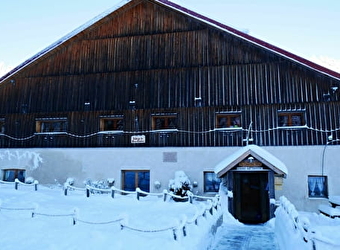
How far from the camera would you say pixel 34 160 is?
17.7m

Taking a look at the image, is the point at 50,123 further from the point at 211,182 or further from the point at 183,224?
the point at 183,224

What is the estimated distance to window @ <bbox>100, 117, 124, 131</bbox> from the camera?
1695cm

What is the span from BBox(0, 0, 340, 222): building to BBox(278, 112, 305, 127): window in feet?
0.15

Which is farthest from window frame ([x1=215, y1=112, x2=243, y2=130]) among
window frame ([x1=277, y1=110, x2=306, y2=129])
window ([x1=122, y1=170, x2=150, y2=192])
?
window ([x1=122, y1=170, x2=150, y2=192])

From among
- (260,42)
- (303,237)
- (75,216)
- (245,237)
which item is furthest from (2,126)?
(303,237)

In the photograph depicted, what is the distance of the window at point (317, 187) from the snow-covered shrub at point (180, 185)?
17.6ft

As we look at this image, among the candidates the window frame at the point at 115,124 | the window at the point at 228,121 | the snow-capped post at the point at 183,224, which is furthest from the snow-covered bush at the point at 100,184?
the snow-capped post at the point at 183,224

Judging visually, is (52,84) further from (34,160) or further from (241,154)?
(241,154)

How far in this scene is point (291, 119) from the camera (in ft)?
49.1

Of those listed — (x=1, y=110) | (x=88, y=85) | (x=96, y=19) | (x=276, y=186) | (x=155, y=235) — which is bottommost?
(x=155, y=235)

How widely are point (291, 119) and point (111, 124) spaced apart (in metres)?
9.09

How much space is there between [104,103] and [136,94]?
184 cm

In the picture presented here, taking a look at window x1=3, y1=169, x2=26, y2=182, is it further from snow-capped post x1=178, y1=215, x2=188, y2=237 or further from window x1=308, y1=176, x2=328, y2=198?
window x1=308, y1=176, x2=328, y2=198

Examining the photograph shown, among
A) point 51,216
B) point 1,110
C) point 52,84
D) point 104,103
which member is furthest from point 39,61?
point 51,216
